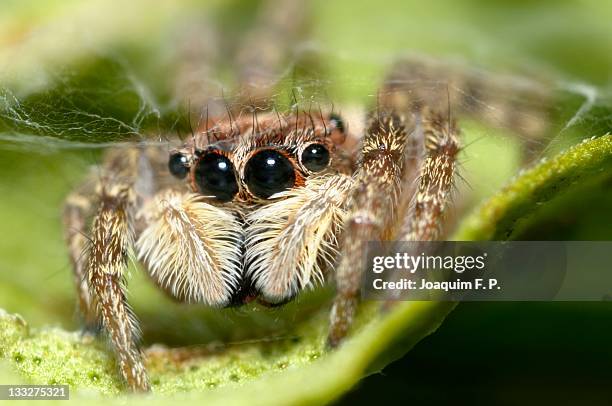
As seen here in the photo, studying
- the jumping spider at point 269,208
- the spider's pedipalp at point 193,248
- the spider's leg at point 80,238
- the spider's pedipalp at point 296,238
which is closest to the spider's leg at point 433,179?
the jumping spider at point 269,208

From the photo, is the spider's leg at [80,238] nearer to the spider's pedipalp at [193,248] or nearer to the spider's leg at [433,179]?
the spider's pedipalp at [193,248]

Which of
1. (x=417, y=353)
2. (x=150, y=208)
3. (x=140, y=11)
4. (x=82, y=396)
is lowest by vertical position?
(x=82, y=396)

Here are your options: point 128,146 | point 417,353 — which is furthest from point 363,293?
point 128,146

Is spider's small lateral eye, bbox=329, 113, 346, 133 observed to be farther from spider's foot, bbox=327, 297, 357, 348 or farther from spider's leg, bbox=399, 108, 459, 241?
spider's foot, bbox=327, 297, 357, 348

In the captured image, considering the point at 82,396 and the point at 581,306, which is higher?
the point at 581,306

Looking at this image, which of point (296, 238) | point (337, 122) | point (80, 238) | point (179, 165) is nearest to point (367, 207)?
point (296, 238)

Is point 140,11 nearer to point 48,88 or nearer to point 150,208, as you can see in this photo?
point 48,88
